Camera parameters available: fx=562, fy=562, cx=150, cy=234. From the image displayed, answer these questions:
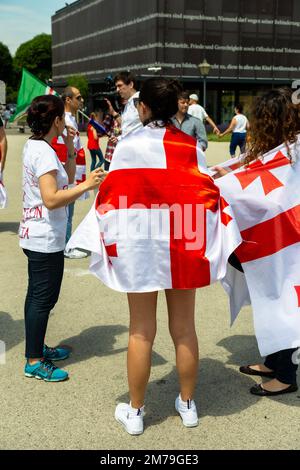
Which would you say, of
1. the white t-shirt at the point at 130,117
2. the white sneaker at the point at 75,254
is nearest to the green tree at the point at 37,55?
the white sneaker at the point at 75,254

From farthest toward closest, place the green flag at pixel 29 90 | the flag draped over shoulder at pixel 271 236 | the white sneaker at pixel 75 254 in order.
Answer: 1. the green flag at pixel 29 90
2. the white sneaker at pixel 75 254
3. the flag draped over shoulder at pixel 271 236

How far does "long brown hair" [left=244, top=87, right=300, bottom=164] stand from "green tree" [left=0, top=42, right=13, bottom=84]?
96.3 m

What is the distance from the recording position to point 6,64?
3733 inches

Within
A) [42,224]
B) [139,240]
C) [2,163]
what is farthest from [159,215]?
[2,163]

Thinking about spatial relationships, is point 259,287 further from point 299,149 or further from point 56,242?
point 56,242

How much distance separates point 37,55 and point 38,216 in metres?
95.8

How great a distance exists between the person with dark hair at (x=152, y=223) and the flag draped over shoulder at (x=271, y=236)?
1.37ft

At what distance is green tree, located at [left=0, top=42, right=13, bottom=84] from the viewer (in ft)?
307

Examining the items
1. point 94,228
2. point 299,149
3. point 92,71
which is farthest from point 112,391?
point 92,71

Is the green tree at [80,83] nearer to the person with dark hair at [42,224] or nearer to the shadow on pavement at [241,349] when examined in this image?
the shadow on pavement at [241,349]

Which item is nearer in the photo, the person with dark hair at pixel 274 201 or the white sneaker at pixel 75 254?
the person with dark hair at pixel 274 201

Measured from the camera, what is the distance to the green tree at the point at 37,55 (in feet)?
304

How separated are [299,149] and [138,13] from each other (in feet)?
171

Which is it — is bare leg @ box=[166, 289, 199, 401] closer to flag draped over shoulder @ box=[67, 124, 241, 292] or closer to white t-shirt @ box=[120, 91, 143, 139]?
flag draped over shoulder @ box=[67, 124, 241, 292]
